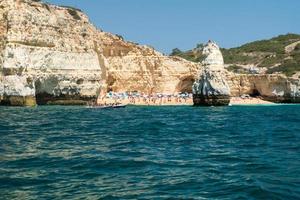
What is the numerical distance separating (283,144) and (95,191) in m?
10.6

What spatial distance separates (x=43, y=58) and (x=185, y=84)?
28824 millimetres

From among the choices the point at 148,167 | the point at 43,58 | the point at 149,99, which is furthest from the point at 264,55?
the point at 148,167

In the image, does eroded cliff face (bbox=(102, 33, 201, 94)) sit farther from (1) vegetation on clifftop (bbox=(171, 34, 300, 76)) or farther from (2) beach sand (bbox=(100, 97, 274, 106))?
(1) vegetation on clifftop (bbox=(171, 34, 300, 76))

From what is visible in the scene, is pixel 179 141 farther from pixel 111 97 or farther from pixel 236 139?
pixel 111 97

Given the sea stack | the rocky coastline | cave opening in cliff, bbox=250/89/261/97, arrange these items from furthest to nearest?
1. cave opening in cliff, bbox=250/89/261/97
2. the sea stack
3. the rocky coastline

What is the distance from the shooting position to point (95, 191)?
1066cm

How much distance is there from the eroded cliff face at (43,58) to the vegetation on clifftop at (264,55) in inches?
1534

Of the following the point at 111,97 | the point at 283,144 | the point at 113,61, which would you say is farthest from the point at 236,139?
the point at 113,61

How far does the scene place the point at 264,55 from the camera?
133000 millimetres

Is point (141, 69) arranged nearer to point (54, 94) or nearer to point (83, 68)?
point (83, 68)

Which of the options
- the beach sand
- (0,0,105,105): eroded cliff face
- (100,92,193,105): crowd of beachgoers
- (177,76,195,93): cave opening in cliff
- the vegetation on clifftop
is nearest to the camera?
(0,0,105,105): eroded cliff face

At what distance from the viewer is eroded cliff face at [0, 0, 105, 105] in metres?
55.4

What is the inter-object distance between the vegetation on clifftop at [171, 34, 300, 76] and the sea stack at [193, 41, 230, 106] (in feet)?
96.0

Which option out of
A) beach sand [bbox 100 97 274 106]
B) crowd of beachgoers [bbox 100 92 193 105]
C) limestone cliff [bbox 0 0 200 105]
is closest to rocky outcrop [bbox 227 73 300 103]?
beach sand [bbox 100 97 274 106]
